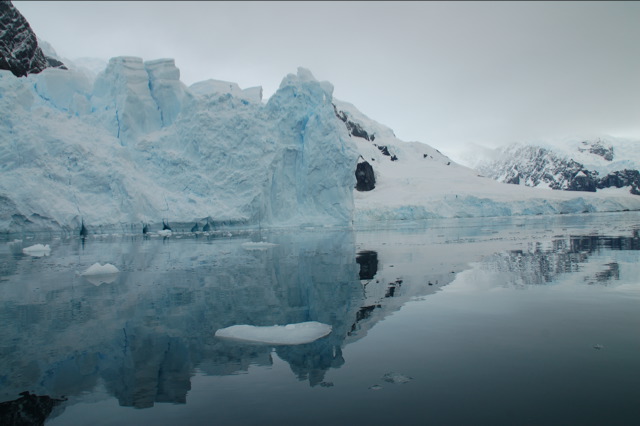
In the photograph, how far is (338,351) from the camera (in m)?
3.85

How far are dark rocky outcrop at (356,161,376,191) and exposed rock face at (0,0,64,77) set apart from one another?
149 ft

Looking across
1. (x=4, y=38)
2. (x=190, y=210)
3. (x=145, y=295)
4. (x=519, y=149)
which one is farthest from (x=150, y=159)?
(x=519, y=149)

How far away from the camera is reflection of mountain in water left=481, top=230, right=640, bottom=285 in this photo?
22.7ft

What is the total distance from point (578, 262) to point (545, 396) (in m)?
6.87

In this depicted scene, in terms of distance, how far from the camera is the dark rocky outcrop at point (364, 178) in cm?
5409

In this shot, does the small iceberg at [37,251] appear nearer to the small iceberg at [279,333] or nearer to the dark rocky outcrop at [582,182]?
the small iceberg at [279,333]

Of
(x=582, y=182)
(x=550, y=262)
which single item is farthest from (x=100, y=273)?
(x=582, y=182)

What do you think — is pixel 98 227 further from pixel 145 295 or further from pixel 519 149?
pixel 519 149

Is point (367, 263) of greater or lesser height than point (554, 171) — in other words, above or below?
below

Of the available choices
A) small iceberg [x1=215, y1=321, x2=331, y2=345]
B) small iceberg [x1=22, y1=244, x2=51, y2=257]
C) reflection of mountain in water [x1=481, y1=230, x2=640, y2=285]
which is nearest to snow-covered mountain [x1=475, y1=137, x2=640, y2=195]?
reflection of mountain in water [x1=481, y1=230, x2=640, y2=285]

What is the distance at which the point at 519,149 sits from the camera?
167625mm

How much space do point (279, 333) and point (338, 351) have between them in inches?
28.9

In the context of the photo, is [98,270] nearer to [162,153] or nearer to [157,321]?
[157,321]

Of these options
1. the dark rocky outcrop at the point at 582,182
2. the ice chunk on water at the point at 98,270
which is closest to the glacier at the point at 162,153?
the ice chunk on water at the point at 98,270
